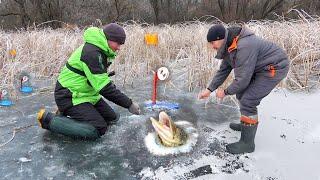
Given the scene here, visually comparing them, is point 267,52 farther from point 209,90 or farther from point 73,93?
point 73,93

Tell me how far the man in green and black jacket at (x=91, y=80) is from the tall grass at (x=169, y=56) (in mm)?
1745

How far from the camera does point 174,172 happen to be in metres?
3.13

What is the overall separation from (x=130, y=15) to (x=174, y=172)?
508 inches

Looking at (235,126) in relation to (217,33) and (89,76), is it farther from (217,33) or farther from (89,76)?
(89,76)

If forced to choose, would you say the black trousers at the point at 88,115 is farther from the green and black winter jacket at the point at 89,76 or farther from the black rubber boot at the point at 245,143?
the black rubber boot at the point at 245,143

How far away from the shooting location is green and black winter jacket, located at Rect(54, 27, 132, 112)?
144 inches

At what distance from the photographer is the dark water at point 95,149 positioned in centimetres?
318

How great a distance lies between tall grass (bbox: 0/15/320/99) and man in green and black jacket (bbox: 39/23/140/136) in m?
1.74

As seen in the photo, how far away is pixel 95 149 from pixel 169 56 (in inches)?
138

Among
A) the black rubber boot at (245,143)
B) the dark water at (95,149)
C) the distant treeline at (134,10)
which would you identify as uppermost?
the distant treeline at (134,10)


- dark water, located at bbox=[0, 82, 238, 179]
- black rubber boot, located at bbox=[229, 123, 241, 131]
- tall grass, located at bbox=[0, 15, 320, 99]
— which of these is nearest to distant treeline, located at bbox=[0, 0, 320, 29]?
tall grass, located at bbox=[0, 15, 320, 99]

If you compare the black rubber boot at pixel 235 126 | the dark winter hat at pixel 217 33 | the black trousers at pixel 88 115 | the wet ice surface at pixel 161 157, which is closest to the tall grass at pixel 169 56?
the wet ice surface at pixel 161 157

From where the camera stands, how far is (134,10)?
51.2 feet

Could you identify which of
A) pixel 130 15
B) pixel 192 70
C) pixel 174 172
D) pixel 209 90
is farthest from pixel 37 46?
pixel 130 15
